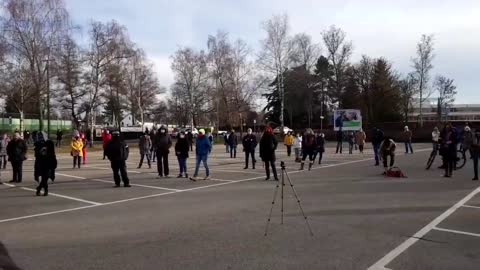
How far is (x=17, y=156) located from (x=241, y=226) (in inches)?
435

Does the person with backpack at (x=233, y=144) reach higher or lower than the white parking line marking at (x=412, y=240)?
higher

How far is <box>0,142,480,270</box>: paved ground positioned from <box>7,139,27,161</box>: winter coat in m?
1.72

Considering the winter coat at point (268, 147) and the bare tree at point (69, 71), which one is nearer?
the winter coat at point (268, 147)

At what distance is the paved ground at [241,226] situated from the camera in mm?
6914

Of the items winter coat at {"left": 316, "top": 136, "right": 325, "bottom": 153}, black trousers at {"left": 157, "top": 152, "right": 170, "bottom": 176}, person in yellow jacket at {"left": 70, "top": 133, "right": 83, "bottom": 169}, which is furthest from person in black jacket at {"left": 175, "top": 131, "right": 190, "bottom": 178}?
winter coat at {"left": 316, "top": 136, "right": 325, "bottom": 153}

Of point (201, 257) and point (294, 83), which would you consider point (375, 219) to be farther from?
point (294, 83)

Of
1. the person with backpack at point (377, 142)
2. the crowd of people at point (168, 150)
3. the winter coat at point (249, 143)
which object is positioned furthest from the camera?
the person with backpack at point (377, 142)

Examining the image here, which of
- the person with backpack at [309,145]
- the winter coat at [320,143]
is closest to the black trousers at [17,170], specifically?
the person with backpack at [309,145]

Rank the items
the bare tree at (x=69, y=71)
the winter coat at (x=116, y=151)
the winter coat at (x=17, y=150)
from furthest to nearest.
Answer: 1. the bare tree at (x=69, y=71)
2. the winter coat at (x=17, y=150)
3. the winter coat at (x=116, y=151)

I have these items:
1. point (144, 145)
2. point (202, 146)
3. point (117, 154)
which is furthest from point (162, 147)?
point (144, 145)

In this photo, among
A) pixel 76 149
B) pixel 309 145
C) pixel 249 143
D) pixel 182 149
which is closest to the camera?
pixel 182 149

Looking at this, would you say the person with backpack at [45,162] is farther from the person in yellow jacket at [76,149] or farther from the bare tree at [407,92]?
the bare tree at [407,92]

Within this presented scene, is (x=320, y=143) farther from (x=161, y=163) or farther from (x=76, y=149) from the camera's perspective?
(x=76, y=149)

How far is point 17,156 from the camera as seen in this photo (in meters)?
17.6
